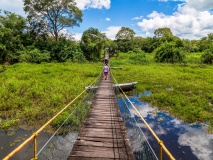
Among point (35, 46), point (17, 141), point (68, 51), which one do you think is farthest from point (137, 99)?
point (35, 46)

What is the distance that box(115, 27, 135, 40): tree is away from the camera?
59.7 metres

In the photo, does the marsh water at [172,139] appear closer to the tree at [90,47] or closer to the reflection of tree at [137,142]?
the reflection of tree at [137,142]

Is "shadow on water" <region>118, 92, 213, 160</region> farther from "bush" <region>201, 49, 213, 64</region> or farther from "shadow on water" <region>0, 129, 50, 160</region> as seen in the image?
"bush" <region>201, 49, 213, 64</region>

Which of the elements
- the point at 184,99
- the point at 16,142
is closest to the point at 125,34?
the point at 184,99

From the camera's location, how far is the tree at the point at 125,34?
59.7 meters

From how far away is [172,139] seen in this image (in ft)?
26.9

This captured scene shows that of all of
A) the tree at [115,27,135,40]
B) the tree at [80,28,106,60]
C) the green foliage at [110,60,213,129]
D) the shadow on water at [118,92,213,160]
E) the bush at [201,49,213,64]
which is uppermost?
the tree at [115,27,135,40]

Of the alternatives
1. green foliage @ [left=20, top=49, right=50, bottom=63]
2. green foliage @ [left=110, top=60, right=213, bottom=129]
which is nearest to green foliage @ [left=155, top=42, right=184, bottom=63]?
green foliage @ [left=110, top=60, right=213, bottom=129]

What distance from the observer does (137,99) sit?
44.3 feet

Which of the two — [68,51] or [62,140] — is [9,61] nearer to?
[68,51]

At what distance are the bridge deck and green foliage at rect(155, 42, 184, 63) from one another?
2826cm

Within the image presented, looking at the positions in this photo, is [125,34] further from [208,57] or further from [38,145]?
[38,145]

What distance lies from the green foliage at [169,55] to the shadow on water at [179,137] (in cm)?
2534

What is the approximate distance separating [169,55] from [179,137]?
2845 centimetres
